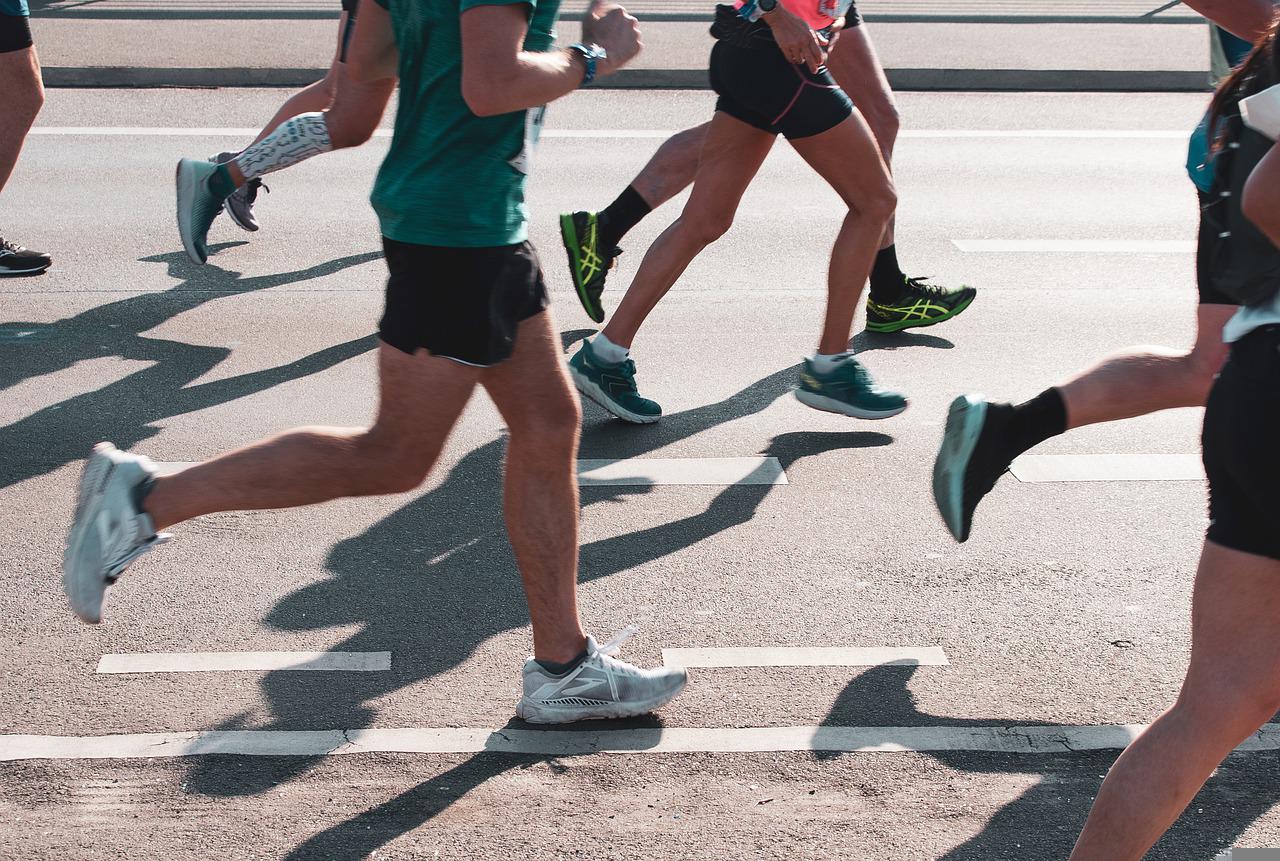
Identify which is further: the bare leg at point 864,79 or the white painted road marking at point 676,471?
the bare leg at point 864,79

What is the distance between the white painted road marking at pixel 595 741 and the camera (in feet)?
10.4

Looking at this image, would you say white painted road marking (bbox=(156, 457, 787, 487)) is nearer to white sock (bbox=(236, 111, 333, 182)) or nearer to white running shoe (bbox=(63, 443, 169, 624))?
white running shoe (bbox=(63, 443, 169, 624))

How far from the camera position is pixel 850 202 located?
4895mm

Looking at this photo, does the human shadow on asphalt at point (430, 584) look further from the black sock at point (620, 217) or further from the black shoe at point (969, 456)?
the black sock at point (620, 217)

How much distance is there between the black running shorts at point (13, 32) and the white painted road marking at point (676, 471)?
7.77 feet

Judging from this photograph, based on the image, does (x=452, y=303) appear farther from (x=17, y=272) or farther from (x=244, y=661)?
(x=17, y=272)

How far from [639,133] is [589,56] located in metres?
6.70

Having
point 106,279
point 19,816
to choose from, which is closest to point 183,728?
point 19,816

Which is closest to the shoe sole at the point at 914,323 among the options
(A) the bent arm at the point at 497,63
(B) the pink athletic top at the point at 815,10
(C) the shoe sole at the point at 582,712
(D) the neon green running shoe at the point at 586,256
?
(D) the neon green running shoe at the point at 586,256

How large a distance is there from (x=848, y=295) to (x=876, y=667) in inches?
69.3

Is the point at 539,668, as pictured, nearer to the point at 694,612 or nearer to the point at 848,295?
the point at 694,612

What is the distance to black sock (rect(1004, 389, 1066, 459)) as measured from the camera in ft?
11.5

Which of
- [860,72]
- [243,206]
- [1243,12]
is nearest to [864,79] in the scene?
[860,72]

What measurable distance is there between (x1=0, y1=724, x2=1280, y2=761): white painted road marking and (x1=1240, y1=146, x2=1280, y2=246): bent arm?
1.44 metres
